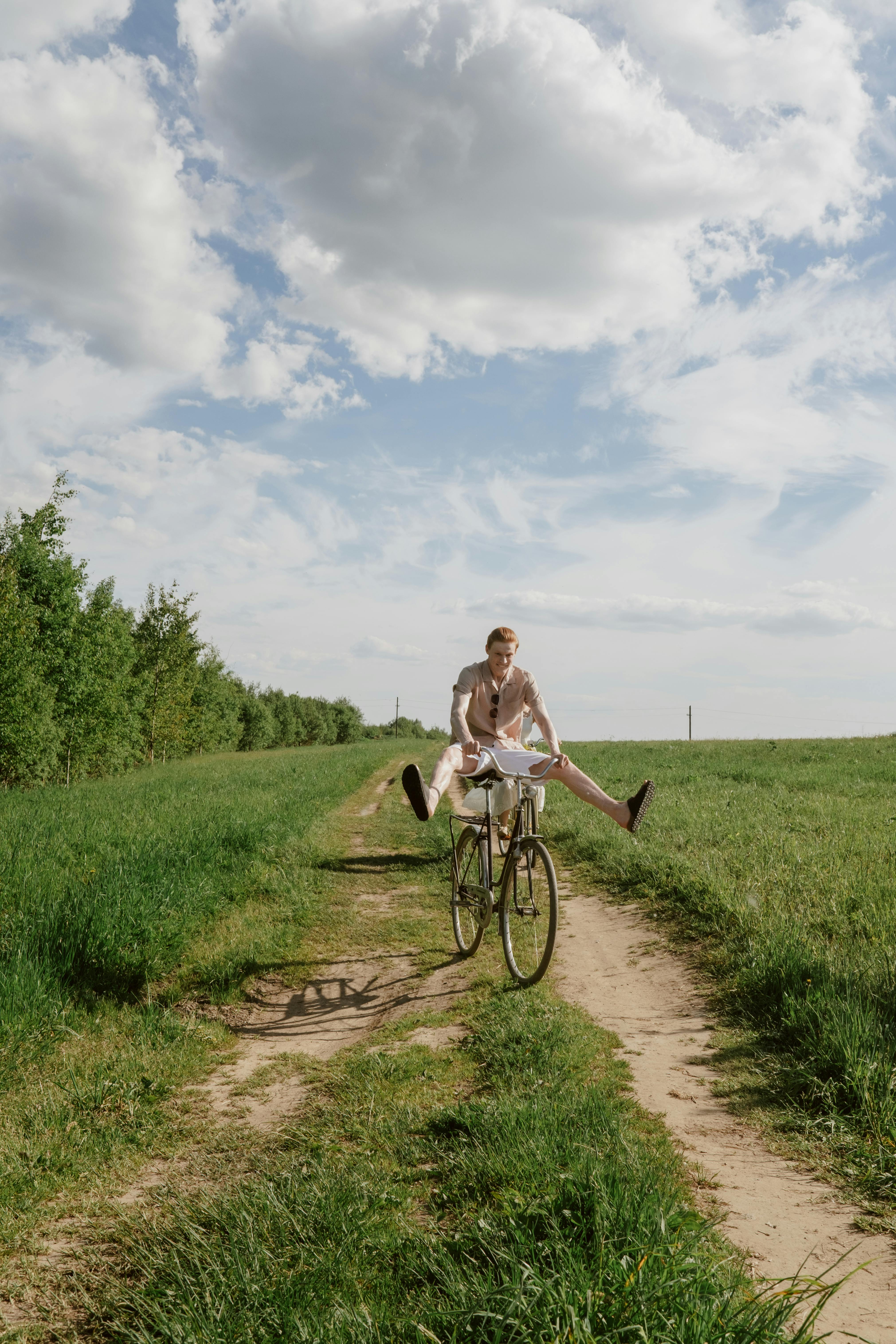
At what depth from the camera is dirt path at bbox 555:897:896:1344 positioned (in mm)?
2670

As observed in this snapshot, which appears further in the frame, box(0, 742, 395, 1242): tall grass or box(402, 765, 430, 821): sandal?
box(402, 765, 430, 821): sandal

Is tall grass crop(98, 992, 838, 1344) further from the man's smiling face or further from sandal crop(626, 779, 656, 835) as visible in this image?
the man's smiling face

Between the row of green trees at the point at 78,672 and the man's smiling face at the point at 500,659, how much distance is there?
21556 mm

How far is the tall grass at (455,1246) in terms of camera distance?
2232 mm

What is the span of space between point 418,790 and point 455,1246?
3.51 meters

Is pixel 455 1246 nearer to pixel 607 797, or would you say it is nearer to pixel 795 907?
pixel 607 797

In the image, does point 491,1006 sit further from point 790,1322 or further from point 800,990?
point 790,1322

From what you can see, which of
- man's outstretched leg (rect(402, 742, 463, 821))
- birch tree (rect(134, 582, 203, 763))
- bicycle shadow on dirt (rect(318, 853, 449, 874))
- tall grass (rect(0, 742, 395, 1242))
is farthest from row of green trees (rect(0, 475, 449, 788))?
man's outstretched leg (rect(402, 742, 463, 821))

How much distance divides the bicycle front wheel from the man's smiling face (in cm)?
162

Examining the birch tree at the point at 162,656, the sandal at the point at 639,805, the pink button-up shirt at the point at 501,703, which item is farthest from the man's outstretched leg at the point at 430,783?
the birch tree at the point at 162,656

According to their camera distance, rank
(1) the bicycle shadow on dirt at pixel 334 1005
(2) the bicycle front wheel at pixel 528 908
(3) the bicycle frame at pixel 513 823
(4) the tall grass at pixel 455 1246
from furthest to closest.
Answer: (3) the bicycle frame at pixel 513 823 → (2) the bicycle front wheel at pixel 528 908 → (1) the bicycle shadow on dirt at pixel 334 1005 → (4) the tall grass at pixel 455 1246

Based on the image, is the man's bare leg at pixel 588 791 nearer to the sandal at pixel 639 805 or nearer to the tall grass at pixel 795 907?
the sandal at pixel 639 805

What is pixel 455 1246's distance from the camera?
267 cm

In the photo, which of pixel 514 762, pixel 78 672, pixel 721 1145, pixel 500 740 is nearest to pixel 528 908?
pixel 514 762
